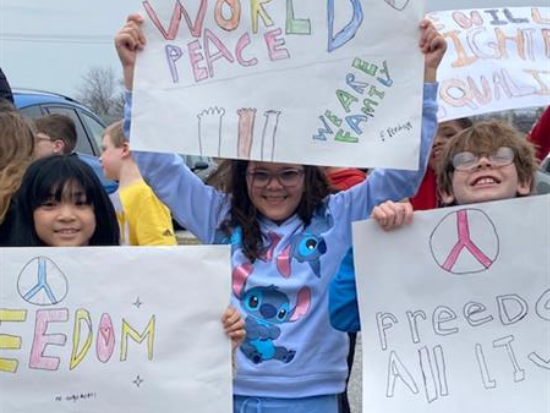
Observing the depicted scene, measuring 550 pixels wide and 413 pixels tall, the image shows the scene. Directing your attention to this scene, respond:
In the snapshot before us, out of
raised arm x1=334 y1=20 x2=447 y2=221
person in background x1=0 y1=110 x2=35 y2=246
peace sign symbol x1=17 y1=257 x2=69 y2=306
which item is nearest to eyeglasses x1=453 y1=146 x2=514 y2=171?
raised arm x1=334 y1=20 x2=447 y2=221

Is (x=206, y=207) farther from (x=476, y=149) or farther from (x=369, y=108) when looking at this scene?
(x=476, y=149)

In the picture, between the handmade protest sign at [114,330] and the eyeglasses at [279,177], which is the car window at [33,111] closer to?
the eyeglasses at [279,177]

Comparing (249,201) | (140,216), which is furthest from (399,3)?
(140,216)

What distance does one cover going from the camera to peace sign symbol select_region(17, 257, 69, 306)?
2424 mm

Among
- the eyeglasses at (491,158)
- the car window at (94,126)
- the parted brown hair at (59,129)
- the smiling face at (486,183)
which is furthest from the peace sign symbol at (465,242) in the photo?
the car window at (94,126)

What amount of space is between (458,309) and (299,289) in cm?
44

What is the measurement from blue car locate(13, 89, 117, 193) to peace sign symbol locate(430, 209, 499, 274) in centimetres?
504

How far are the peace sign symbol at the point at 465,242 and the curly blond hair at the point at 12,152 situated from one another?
133 cm

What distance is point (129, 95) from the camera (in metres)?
2.62

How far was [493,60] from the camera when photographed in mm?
3441

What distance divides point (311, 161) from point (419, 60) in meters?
0.40

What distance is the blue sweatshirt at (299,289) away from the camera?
2557mm

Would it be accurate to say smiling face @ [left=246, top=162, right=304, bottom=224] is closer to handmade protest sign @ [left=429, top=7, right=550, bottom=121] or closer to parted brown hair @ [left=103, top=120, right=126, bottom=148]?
handmade protest sign @ [left=429, top=7, right=550, bottom=121]

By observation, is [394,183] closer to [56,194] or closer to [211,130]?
[211,130]
